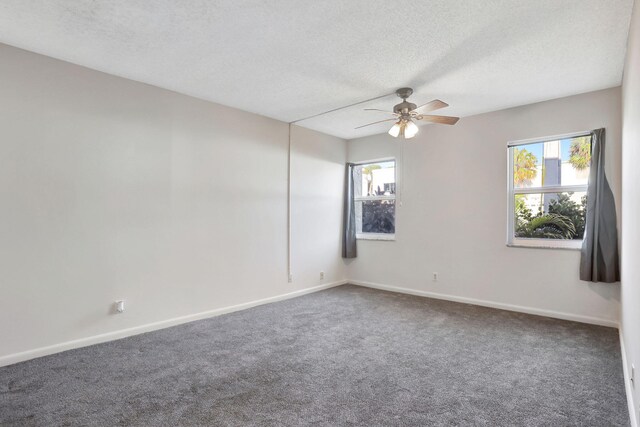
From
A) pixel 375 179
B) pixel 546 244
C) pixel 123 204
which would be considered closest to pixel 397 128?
pixel 375 179

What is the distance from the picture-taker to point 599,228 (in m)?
3.56


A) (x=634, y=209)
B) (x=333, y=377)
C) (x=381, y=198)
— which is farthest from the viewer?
(x=381, y=198)

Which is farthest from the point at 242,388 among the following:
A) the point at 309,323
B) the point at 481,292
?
the point at 481,292

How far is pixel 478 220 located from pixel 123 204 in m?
4.26

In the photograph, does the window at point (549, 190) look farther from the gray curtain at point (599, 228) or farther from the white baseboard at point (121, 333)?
the white baseboard at point (121, 333)

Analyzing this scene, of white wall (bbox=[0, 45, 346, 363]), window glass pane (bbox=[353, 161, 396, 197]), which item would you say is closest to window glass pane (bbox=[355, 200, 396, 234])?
window glass pane (bbox=[353, 161, 396, 197])

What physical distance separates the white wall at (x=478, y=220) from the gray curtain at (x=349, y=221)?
0.56 feet

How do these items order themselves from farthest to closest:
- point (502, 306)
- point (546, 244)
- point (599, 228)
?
point (502, 306) < point (546, 244) < point (599, 228)

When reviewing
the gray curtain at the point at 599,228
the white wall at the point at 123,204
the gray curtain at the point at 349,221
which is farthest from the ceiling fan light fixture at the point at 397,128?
the gray curtain at the point at 349,221

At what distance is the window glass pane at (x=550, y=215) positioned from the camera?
13.0ft

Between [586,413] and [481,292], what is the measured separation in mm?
2533

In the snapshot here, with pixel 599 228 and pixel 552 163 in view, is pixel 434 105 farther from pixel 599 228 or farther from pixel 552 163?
pixel 599 228

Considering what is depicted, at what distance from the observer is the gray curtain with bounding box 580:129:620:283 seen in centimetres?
350

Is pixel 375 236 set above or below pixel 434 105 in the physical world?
below
